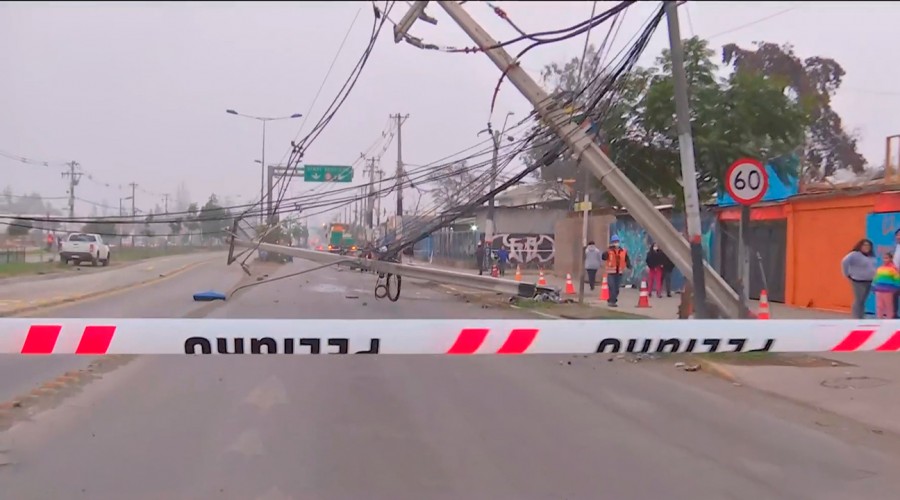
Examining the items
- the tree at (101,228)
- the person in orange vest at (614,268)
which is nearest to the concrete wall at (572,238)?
the person in orange vest at (614,268)

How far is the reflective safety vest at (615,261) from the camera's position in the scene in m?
15.9

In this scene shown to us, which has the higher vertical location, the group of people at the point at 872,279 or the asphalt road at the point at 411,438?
A: the group of people at the point at 872,279

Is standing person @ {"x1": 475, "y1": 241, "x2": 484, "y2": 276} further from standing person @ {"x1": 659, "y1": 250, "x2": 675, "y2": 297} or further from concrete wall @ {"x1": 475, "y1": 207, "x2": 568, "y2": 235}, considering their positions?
standing person @ {"x1": 659, "y1": 250, "x2": 675, "y2": 297}

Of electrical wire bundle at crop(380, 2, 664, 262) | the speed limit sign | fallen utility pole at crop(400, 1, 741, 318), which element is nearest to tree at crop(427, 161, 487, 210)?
electrical wire bundle at crop(380, 2, 664, 262)

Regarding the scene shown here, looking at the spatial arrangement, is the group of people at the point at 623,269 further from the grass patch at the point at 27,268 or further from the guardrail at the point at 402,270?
the grass patch at the point at 27,268

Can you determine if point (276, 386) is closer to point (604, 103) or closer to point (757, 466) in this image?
point (757, 466)

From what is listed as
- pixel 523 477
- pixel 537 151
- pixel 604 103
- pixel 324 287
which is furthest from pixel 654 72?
pixel 523 477

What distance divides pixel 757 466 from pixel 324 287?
755 centimetres

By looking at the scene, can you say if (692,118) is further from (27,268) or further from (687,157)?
(27,268)

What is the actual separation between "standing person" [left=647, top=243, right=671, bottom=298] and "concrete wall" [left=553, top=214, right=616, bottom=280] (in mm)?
2690

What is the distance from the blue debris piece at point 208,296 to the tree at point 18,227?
2.79 metres

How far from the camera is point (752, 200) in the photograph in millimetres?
8992

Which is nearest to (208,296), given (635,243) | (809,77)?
(809,77)

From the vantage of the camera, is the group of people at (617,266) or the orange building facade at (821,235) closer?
the orange building facade at (821,235)
